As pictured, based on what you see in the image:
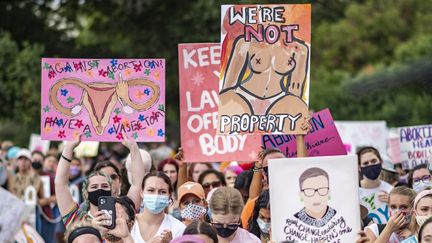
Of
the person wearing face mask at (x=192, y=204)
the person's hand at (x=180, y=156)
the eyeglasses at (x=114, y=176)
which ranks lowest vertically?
the person wearing face mask at (x=192, y=204)

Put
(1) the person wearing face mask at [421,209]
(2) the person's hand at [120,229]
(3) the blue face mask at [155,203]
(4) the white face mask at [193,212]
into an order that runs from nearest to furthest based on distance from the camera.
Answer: (2) the person's hand at [120,229], (1) the person wearing face mask at [421,209], (3) the blue face mask at [155,203], (4) the white face mask at [193,212]

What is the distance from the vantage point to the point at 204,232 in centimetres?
741

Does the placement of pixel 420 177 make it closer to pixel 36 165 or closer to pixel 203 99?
pixel 203 99

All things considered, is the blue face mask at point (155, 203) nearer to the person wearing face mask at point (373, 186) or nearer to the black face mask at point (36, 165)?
the person wearing face mask at point (373, 186)

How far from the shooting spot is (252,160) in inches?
436

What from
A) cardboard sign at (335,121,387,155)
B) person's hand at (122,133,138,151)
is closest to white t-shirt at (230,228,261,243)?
person's hand at (122,133,138,151)

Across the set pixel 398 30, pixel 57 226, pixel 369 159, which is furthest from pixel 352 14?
pixel 369 159

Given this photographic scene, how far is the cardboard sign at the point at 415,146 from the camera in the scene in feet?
44.0

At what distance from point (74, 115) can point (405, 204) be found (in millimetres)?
2789

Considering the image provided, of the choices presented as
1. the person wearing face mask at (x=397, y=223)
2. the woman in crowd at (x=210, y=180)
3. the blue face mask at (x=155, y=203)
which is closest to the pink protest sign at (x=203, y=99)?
the woman in crowd at (x=210, y=180)

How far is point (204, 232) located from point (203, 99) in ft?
12.4

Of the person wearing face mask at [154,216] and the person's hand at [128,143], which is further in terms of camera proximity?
the person's hand at [128,143]

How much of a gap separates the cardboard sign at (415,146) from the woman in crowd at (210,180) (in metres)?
3.16

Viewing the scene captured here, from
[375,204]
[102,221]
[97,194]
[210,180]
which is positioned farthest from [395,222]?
[210,180]
